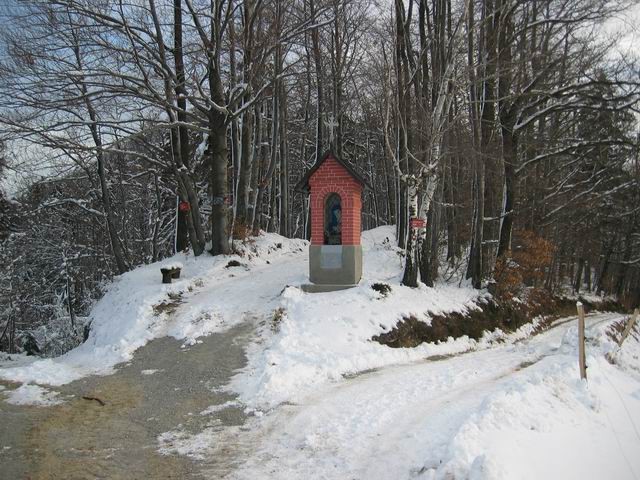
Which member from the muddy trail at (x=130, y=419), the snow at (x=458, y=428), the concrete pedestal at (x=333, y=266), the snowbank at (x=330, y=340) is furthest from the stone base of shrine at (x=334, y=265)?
the snow at (x=458, y=428)

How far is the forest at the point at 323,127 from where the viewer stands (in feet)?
40.9

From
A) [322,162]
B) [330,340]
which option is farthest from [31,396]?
[322,162]

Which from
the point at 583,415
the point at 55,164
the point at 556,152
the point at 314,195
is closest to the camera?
the point at 583,415

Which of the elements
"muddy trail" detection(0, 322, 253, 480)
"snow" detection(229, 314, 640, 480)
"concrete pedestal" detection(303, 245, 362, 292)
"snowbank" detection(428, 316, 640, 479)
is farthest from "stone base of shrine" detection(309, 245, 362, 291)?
"snowbank" detection(428, 316, 640, 479)

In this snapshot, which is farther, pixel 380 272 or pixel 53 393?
pixel 380 272

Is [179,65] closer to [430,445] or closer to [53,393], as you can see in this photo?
[53,393]

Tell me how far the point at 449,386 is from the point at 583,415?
1799 mm

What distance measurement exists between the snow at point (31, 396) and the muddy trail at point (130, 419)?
5.2 inches

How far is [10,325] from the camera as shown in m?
23.4

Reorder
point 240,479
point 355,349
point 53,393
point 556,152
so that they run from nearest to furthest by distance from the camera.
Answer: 1. point 240,479
2. point 53,393
3. point 355,349
4. point 556,152

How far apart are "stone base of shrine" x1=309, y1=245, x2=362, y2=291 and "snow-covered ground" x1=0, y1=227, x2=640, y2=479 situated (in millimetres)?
566

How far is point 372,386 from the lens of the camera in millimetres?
7129

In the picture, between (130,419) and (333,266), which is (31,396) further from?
(333,266)

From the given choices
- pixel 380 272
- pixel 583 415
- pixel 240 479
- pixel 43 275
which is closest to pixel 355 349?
pixel 583 415
